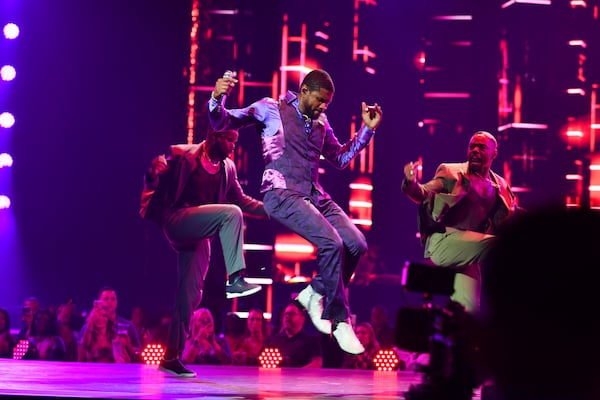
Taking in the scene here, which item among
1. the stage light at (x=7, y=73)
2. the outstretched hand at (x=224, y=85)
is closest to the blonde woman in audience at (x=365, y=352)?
the outstretched hand at (x=224, y=85)

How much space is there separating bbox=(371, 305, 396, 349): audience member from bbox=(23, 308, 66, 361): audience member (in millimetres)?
3071

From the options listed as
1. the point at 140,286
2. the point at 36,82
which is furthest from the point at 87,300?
the point at 36,82

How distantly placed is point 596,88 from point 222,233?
36.7 ft

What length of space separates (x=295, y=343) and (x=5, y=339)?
9.82 ft

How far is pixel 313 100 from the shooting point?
5703 mm

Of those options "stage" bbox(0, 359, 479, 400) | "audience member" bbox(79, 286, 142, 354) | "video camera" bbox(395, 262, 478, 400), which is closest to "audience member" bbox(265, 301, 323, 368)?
"stage" bbox(0, 359, 479, 400)

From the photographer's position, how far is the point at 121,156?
441 inches

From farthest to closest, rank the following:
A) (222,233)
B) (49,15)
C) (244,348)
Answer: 1. (49,15)
2. (244,348)
3. (222,233)

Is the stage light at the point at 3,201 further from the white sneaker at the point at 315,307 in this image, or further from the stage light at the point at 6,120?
the white sneaker at the point at 315,307

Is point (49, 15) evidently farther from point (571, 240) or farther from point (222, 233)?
point (571, 240)

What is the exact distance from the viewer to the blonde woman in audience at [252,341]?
8695 mm

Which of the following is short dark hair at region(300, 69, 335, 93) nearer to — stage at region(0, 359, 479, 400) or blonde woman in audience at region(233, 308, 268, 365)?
stage at region(0, 359, 479, 400)

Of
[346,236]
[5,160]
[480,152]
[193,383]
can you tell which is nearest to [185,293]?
[193,383]

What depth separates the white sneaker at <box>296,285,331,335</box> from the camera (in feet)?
18.7
